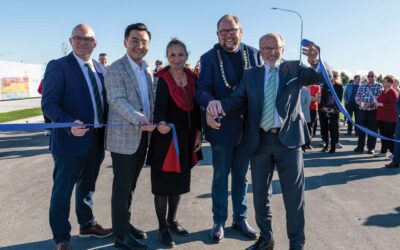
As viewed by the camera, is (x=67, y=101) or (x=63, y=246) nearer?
(x=67, y=101)

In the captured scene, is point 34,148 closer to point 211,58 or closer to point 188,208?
point 188,208

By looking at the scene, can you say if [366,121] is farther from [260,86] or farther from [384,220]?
[260,86]

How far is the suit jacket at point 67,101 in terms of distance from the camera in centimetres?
309

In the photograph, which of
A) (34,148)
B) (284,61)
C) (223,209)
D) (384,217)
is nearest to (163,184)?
(223,209)

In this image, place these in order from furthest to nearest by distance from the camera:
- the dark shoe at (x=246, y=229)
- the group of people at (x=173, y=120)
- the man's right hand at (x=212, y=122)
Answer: the dark shoe at (x=246, y=229)
the man's right hand at (x=212, y=122)
the group of people at (x=173, y=120)

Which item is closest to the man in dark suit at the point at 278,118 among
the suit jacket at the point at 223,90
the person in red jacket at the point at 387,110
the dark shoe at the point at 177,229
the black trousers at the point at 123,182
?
the suit jacket at the point at 223,90

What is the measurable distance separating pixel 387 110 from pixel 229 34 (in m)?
6.53

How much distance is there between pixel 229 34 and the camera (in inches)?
137

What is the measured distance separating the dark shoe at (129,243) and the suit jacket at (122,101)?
867 mm

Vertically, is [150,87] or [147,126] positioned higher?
[150,87]

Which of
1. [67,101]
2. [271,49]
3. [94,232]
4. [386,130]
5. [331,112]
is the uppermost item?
[271,49]

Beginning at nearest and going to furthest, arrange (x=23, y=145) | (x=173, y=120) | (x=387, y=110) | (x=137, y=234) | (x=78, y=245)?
(x=173, y=120) < (x=78, y=245) < (x=137, y=234) < (x=387, y=110) < (x=23, y=145)

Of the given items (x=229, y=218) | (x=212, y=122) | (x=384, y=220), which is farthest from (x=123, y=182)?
(x=384, y=220)

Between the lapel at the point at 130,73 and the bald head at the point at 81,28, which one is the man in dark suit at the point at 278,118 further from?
the bald head at the point at 81,28
